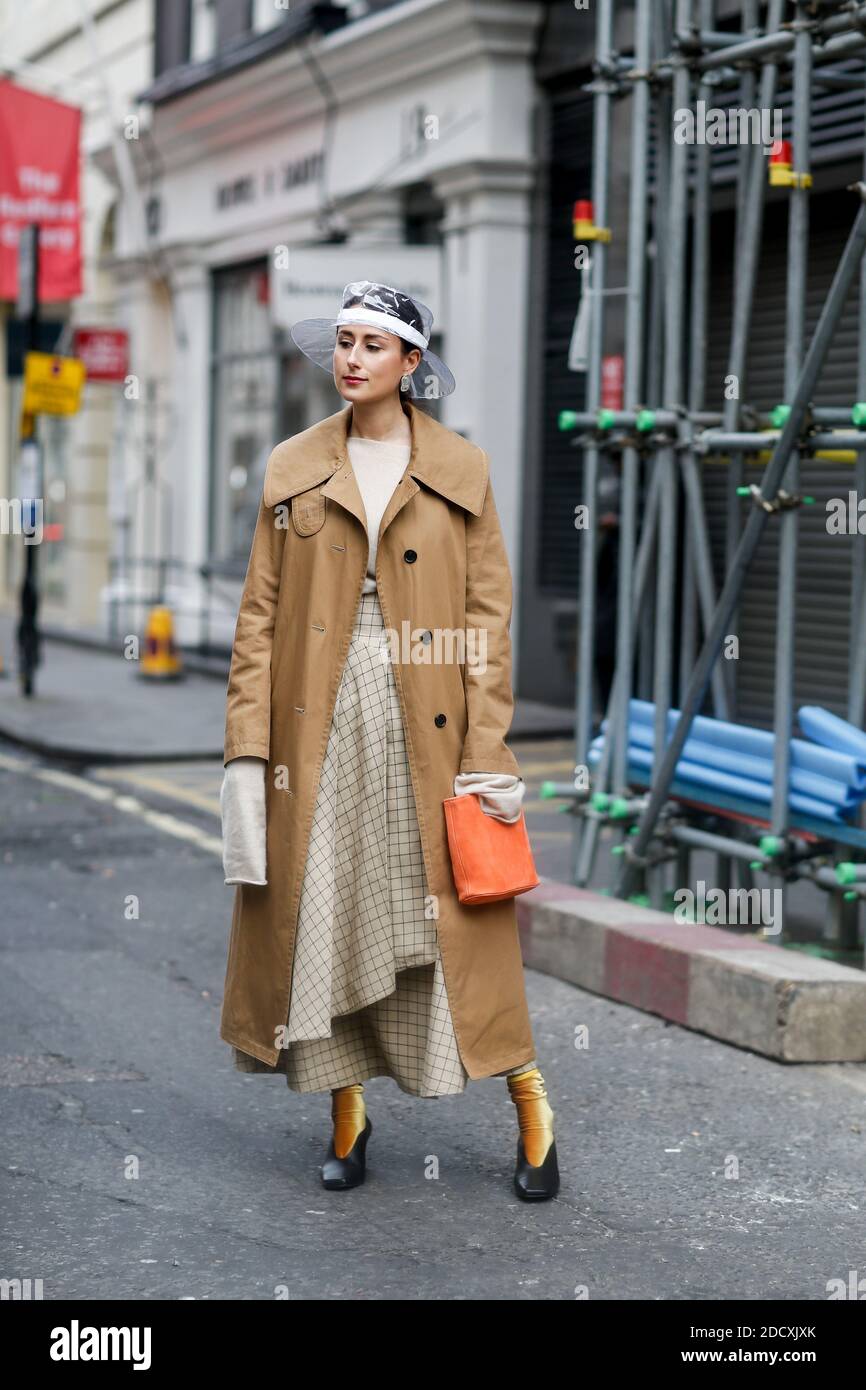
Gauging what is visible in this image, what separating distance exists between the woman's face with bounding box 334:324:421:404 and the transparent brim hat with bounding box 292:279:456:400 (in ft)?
0.07

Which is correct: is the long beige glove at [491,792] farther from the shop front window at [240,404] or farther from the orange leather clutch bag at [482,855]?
the shop front window at [240,404]

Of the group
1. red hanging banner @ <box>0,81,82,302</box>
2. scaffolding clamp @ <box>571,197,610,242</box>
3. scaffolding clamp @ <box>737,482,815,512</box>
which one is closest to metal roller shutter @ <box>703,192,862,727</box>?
scaffolding clamp @ <box>571,197,610,242</box>

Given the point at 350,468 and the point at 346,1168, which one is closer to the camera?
the point at 350,468

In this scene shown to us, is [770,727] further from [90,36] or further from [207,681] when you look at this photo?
[90,36]

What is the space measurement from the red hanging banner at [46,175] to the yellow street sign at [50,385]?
540cm

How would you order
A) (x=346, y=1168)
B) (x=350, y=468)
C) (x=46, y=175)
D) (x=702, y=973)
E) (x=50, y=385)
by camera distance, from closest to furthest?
(x=350, y=468) < (x=346, y=1168) < (x=702, y=973) < (x=50, y=385) < (x=46, y=175)

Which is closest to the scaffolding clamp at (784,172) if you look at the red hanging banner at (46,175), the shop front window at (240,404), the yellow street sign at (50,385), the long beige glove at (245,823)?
the long beige glove at (245,823)

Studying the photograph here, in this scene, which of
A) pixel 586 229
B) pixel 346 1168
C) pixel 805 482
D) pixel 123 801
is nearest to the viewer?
pixel 346 1168

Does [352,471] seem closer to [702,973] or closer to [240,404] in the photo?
[702,973]

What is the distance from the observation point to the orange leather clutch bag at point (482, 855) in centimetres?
455

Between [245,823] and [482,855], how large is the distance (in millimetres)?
544

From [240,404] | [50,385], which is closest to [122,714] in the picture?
[50,385]

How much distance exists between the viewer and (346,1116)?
15.8 feet

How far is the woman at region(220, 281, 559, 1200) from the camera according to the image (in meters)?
4.61
